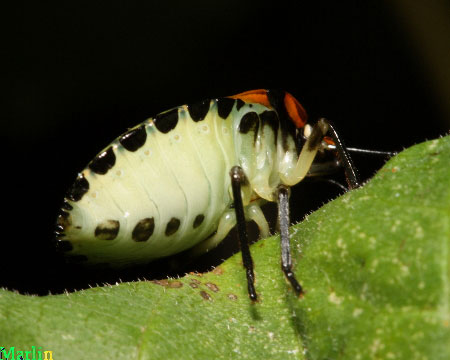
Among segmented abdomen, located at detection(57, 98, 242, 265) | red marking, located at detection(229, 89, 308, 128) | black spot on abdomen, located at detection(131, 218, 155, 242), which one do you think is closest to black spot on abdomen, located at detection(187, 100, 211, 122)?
segmented abdomen, located at detection(57, 98, 242, 265)

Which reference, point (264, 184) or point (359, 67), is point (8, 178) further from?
point (359, 67)

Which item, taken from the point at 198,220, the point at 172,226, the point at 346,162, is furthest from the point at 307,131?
the point at 172,226

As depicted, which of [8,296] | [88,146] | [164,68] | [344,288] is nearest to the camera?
[344,288]

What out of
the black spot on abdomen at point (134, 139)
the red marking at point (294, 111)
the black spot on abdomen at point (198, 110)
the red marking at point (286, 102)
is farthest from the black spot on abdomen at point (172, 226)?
the red marking at point (294, 111)

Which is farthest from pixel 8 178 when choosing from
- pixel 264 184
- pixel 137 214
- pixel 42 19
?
pixel 264 184

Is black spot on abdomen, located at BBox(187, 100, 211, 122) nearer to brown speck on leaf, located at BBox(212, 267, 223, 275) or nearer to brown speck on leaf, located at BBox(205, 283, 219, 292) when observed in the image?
brown speck on leaf, located at BBox(212, 267, 223, 275)

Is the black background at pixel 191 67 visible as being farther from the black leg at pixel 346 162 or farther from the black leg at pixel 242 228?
the black leg at pixel 242 228

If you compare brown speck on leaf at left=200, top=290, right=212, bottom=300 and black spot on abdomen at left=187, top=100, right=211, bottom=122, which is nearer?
brown speck on leaf at left=200, top=290, right=212, bottom=300

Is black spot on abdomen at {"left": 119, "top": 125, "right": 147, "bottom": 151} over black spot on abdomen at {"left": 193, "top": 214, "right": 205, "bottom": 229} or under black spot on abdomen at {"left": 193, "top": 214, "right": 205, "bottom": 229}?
over
